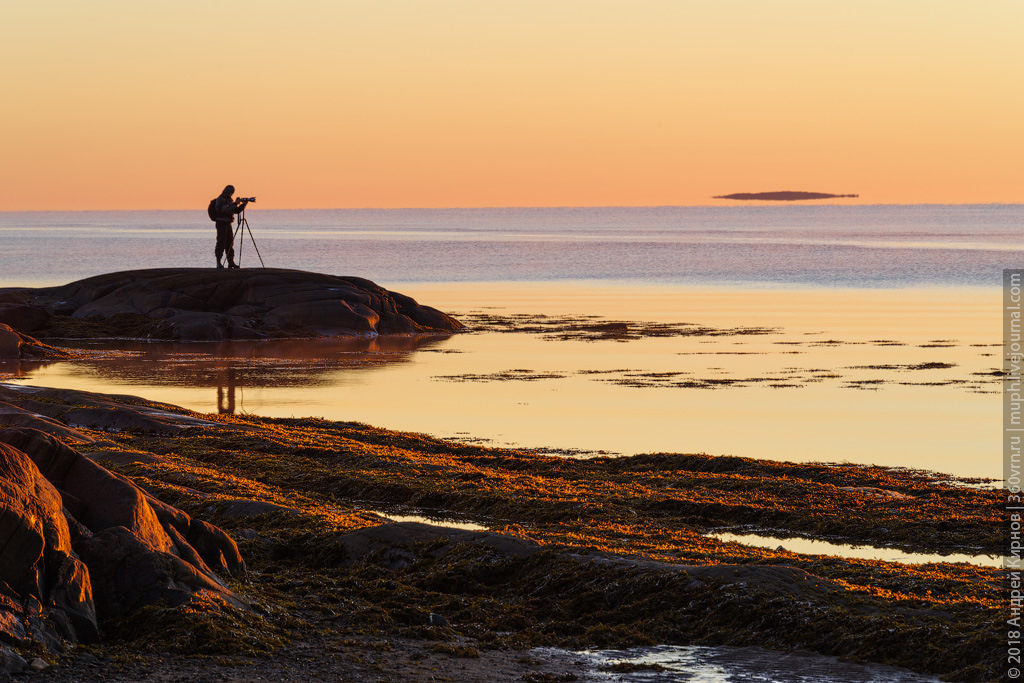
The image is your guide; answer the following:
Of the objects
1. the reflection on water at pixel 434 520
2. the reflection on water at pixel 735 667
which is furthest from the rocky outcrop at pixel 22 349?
the reflection on water at pixel 735 667

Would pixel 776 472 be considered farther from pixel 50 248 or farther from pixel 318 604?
pixel 50 248

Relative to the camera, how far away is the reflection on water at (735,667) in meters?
10.4

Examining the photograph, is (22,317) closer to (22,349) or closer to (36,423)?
(22,349)

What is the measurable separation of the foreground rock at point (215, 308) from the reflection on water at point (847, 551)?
3114 centimetres

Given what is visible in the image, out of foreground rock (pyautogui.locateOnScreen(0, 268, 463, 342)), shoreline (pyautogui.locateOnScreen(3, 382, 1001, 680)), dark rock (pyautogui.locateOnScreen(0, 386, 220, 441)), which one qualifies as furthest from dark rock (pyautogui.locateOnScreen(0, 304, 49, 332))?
shoreline (pyautogui.locateOnScreen(3, 382, 1001, 680))

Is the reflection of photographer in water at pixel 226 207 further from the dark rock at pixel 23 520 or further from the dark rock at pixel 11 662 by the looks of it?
the dark rock at pixel 11 662

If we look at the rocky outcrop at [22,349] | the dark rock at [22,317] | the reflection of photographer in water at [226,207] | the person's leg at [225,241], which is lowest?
the rocky outcrop at [22,349]

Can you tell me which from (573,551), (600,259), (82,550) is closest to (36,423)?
(82,550)

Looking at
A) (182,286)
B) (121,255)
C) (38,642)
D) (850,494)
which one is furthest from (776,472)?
(121,255)

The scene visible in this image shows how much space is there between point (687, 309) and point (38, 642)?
50695 millimetres

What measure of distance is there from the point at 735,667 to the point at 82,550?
20.2 feet

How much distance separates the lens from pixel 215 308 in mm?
46594

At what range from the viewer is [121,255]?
416ft

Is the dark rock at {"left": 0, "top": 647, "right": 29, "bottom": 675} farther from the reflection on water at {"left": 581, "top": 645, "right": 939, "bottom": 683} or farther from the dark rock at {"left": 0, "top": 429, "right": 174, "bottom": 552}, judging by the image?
the reflection on water at {"left": 581, "top": 645, "right": 939, "bottom": 683}
